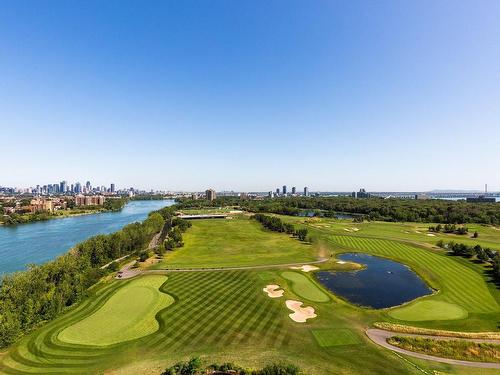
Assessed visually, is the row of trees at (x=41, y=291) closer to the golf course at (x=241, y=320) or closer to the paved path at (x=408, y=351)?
the golf course at (x=241, y=320)

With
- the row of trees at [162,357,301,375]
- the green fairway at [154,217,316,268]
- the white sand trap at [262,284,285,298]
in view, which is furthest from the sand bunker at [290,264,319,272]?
the row of trees at [162,357,301,375]

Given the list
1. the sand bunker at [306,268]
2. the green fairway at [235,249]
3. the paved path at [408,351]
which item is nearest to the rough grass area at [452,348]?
the paved path at [408,351]

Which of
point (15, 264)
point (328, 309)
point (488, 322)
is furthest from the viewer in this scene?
point (15, 264)

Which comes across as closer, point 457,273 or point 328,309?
point 328,309

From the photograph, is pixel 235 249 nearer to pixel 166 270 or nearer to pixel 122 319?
pixel 166 270

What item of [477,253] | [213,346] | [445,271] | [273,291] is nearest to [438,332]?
[273,291]

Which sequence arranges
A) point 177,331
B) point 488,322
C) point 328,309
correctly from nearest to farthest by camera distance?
point 177,331 → point 488,322 → point 328,309

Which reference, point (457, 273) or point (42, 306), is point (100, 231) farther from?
point (457, 273)

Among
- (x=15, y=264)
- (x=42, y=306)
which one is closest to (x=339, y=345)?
(x=42, y=306)
